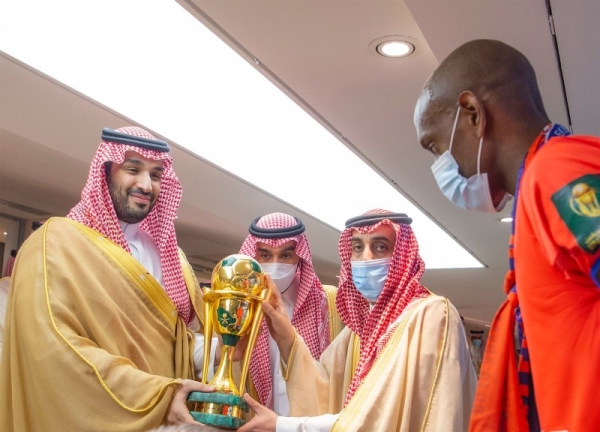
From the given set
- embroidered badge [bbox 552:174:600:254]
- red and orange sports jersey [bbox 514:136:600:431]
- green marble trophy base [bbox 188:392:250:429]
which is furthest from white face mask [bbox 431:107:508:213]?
green marble trophy base [bbox 188:392:250:429]

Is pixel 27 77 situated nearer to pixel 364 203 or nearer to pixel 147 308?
pixel 147 308

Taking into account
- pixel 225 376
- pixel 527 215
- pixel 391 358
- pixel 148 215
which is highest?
pixel 148 215

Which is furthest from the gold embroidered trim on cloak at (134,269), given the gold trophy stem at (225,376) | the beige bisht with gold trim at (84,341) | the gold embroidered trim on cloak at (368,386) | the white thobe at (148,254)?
the gold embroidered trim on cloak at (368,386)

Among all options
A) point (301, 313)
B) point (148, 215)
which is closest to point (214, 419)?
point (148, 215)

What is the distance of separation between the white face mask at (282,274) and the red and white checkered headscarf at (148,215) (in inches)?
26.1

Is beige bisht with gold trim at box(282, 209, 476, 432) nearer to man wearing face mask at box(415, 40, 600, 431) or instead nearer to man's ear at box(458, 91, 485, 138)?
man wearing face mask at box(415, 40, 600, 431)

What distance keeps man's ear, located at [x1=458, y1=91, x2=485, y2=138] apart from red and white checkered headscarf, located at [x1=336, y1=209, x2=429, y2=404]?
1067 millimetres

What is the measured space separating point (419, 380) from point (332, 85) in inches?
102

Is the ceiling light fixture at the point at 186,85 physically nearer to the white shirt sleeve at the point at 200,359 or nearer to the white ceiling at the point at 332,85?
the white ceiling at the point at 332,85

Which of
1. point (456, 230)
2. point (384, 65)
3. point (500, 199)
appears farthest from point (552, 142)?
point (456, 230)

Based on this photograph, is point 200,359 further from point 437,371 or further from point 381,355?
point 437,371

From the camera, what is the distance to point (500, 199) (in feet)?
5.94

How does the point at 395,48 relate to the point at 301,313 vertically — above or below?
above

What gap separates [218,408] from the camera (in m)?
2.12
